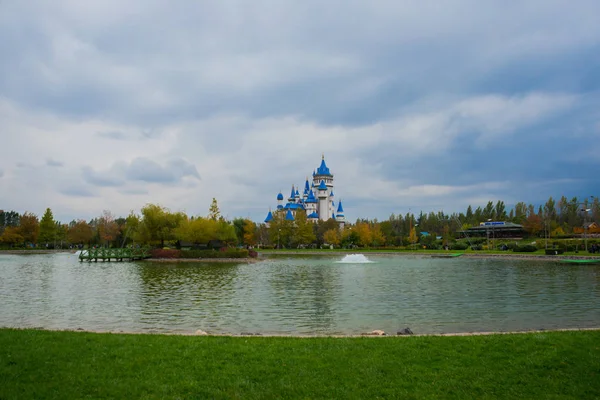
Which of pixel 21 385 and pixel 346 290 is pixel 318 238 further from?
pixel 21 385

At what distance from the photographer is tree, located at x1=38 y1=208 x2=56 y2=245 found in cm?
10128

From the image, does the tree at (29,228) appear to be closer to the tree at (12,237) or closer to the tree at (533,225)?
the tree at (12,237)

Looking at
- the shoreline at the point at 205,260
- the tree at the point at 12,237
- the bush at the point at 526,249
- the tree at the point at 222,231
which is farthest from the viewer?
the tree at the point at 12,237

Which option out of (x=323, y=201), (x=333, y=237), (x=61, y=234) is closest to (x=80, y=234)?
(x=61, y=234)

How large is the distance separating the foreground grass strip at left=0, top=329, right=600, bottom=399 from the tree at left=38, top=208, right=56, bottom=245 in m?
104

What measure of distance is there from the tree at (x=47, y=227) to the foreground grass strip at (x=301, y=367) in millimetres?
104192

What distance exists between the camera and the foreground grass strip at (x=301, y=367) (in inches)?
285

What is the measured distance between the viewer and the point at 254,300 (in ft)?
71.1

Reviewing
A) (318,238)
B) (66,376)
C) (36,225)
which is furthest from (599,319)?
(36,225)

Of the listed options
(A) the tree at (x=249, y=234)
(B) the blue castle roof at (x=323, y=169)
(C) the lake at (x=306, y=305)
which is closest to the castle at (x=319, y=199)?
(B) the blue castle roof at (x=323, y=169)

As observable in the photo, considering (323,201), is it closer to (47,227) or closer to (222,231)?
(222,231)

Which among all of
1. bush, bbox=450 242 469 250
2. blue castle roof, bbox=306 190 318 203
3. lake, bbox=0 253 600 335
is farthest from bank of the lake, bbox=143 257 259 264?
blue castle roof, bbox=306 190 318 203

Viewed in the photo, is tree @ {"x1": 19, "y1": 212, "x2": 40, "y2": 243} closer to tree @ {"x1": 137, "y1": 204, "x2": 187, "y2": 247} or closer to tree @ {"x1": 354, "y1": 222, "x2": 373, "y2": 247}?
tree @ {"x1": 137, "y1": 204, "x2": 187, "y2": 247}

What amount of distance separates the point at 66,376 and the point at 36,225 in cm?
10987
